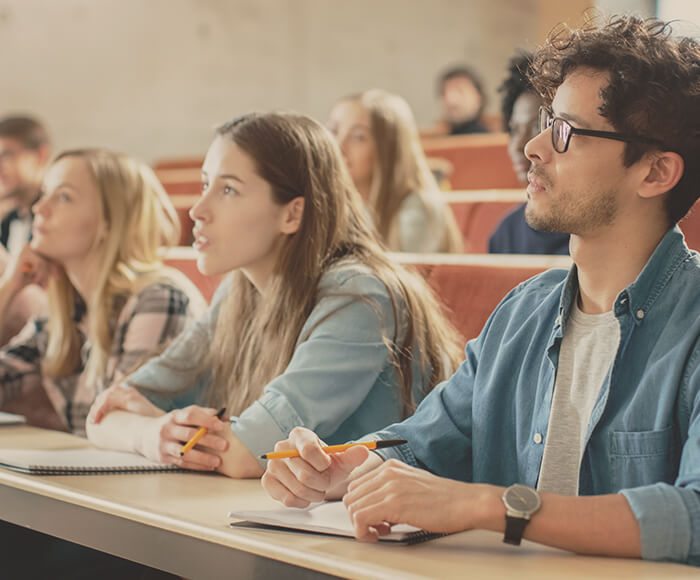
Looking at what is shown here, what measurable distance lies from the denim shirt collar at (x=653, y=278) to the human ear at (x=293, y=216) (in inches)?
28.6

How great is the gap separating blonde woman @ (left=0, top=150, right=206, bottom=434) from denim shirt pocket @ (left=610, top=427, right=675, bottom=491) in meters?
1.21

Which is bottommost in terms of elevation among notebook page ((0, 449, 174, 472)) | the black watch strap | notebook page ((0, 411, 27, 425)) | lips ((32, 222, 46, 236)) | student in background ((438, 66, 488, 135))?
notebook page ((0, 411, 27, 425))

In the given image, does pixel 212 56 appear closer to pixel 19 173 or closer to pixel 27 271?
pixel 19 173

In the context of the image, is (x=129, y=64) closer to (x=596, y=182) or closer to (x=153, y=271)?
(x=153, y=271)

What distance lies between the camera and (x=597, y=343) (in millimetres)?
1200

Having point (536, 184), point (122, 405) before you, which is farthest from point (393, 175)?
point (536, 184)

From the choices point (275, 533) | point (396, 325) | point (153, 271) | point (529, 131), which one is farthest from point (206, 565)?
point (529, 131)

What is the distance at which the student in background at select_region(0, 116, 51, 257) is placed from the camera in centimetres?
424

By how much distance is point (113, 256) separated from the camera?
2.21 meters

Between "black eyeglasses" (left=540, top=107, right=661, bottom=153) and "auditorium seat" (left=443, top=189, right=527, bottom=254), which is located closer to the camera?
"black eyeglasses" (left=540, top=107, right=661, bottom=153)

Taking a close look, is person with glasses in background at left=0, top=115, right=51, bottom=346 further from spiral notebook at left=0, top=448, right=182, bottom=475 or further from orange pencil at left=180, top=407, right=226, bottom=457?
orange pencil at left=180, top=407, right=226, bottom=457

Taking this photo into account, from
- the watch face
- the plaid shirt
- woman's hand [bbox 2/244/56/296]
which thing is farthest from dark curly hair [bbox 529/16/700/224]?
woman's hand [bbox 2/244/56/296]

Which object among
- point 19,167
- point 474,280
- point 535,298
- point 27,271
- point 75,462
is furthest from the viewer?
point 19,167

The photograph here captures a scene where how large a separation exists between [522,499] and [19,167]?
148 inches
